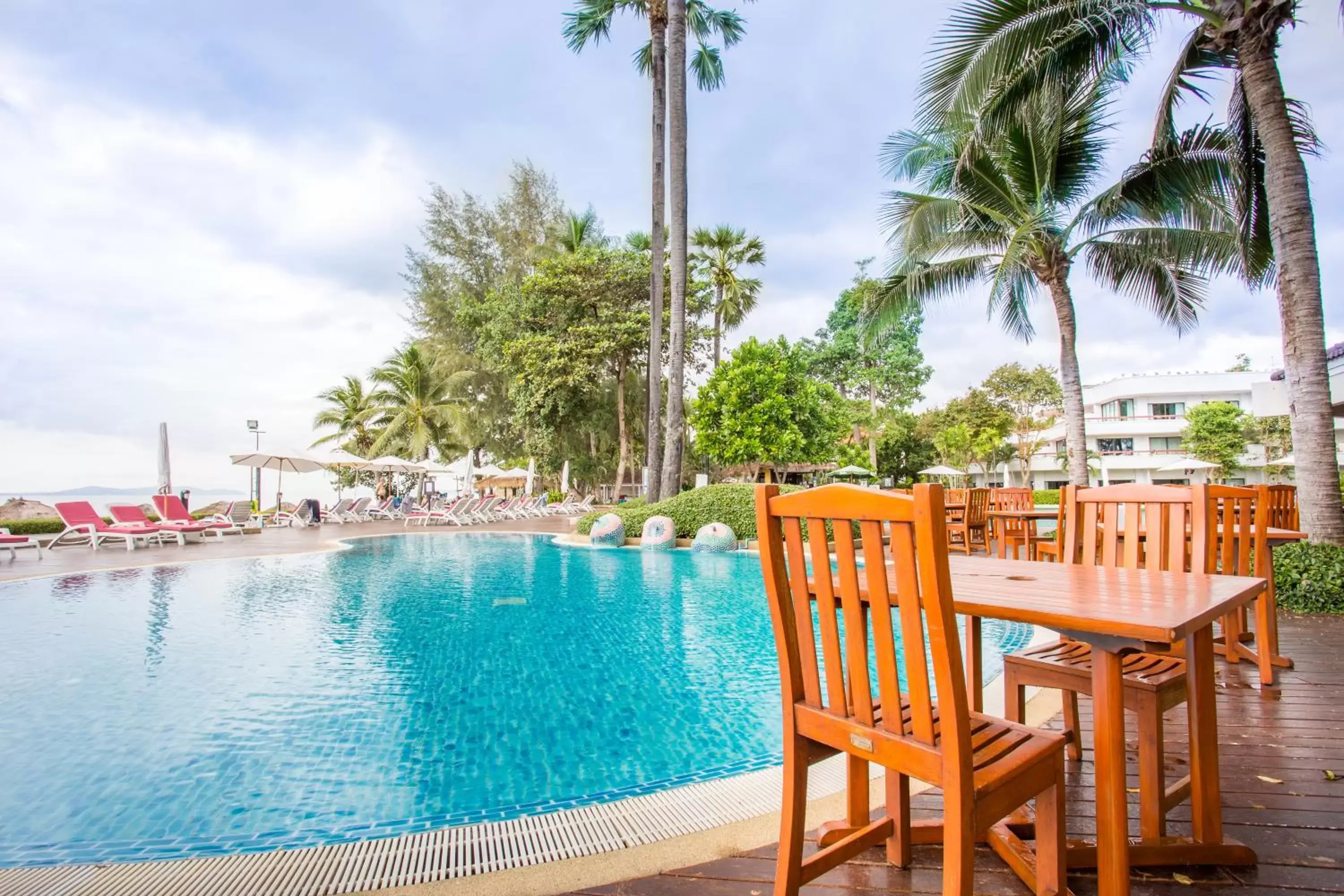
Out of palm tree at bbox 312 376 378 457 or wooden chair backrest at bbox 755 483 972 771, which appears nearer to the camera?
wooden chair backrest at bbox 755 483 972 771

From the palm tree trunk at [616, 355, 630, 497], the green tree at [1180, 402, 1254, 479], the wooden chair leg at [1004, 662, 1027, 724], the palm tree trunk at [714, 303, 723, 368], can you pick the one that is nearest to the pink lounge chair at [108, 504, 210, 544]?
the palm tree trunk at [616, 355, 630, 497]

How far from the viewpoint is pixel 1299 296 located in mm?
6180

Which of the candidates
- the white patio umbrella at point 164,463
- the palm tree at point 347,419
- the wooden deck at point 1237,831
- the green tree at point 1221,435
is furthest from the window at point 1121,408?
the white patio umbrella at point 164,463

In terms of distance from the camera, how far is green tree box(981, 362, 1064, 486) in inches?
1261

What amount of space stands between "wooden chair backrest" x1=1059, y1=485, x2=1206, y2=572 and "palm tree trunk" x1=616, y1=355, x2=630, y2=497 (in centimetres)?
2230

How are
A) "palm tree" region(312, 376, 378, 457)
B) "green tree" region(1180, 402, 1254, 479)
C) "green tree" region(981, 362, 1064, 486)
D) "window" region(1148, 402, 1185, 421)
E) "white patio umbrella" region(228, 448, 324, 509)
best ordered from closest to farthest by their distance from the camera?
"white patio umbrella" region(228, 448, 324, 509) < "green tree" region(1180, 402, 1254, 479) < "green tree" region(981, 362, 1064, 486) < "palm tree" region(312, 376, 378, 457) < "window" region(1148, 402, 1185, 421)

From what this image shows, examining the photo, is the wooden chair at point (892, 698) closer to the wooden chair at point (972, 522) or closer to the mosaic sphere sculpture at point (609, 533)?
the wooden chair at point (972, 522)

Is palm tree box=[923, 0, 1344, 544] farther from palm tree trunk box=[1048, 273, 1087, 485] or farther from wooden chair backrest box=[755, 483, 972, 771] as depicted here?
wooden chair backrest box=[755, 483, 972, 771]

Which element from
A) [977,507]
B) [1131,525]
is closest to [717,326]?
[977,507]

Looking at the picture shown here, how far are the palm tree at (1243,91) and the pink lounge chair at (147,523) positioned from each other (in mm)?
16987

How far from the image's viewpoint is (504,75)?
1953 centimetres

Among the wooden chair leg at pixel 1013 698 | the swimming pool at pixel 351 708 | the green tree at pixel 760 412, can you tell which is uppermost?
the green tree at pixel 760 412

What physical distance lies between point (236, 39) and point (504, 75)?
8096mm

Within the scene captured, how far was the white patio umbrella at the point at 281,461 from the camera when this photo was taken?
1903cm
